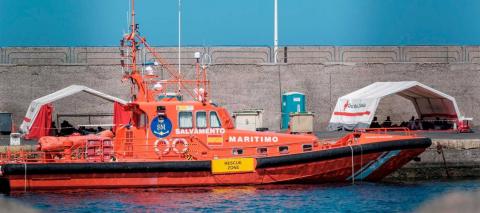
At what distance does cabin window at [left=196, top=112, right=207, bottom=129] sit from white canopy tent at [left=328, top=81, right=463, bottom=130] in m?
10.00

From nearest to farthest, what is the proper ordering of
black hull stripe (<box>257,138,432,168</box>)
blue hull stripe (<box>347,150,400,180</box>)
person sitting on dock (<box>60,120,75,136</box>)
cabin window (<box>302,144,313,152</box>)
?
1. black hull stripe (<box>257,138,432,168</box>)
2. cabin window (<box>302,144,313,152</box>)
3. blue hull stripe (<box>347,150,400,180</box>)
4. person sitting on dock (<box>60,120,75,136</box>)

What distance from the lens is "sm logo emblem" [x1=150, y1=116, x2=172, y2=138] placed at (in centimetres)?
2327

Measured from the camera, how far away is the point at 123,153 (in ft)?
76.4

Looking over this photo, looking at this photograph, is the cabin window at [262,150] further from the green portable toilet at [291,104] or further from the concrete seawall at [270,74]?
the concrete seawall at [270,74]

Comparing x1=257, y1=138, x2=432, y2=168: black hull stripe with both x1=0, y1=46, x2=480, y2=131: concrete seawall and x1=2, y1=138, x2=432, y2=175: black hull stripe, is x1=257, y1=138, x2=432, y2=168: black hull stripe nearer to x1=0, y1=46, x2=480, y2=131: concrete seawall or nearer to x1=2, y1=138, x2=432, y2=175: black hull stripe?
x1=2, y1=138, x2=432, y2=175: black hull stripe

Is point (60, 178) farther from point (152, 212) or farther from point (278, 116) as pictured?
point (278, 116)

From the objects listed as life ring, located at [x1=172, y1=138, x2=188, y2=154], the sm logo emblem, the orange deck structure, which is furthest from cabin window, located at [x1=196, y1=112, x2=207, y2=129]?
the sm logo emblem

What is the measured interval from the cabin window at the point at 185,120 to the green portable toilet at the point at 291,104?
11.8 meters

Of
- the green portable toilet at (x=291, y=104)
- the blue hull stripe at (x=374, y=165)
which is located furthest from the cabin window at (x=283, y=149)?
the green portable toilet at (x=291, y=104)

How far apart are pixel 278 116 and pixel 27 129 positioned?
781 cm

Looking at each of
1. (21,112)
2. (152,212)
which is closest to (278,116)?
(21,112)

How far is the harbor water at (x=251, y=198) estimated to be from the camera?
20625 mm

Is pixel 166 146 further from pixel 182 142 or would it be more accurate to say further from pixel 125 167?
pixel 125 167

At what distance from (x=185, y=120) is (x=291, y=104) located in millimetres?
12000
